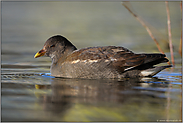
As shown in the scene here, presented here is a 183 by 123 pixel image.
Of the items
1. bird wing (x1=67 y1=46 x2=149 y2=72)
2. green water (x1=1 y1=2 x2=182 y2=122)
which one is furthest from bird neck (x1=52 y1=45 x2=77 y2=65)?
bird wing (x1=67 y1=46 x2=149 y2=72)

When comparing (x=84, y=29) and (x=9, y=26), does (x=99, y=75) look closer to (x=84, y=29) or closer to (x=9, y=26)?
(x=84, y=29)

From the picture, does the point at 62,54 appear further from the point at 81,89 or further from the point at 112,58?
the point at 81,89

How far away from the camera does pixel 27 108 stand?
552 centimetres

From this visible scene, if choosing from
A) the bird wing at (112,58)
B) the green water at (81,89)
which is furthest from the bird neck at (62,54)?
the bird wing at (112,58)

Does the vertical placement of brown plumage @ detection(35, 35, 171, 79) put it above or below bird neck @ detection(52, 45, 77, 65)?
below

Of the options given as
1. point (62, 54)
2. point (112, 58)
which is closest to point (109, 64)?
point (112, 58)

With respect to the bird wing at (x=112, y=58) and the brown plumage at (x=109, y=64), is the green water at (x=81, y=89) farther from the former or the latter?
the bird wing at (x=112, y=58)

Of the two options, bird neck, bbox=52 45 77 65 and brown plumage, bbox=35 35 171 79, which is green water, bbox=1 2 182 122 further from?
bird neck, bbox=52 45 77 65

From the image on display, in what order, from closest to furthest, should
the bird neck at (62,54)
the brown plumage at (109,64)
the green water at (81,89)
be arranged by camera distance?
the green water at (81,89) < the brown plumage at (109,64) < the bird neck at (62,54)

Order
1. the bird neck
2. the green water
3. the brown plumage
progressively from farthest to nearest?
the bird neck, the brown plumage, the green water

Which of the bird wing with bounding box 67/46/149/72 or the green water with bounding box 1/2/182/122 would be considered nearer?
the green water with bounding box 1/2/182/122

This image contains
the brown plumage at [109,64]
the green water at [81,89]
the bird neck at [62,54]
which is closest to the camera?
the green water at [81,89]

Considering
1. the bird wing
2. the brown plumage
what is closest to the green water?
the brown plumage

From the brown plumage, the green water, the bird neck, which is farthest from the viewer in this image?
the bird neck
